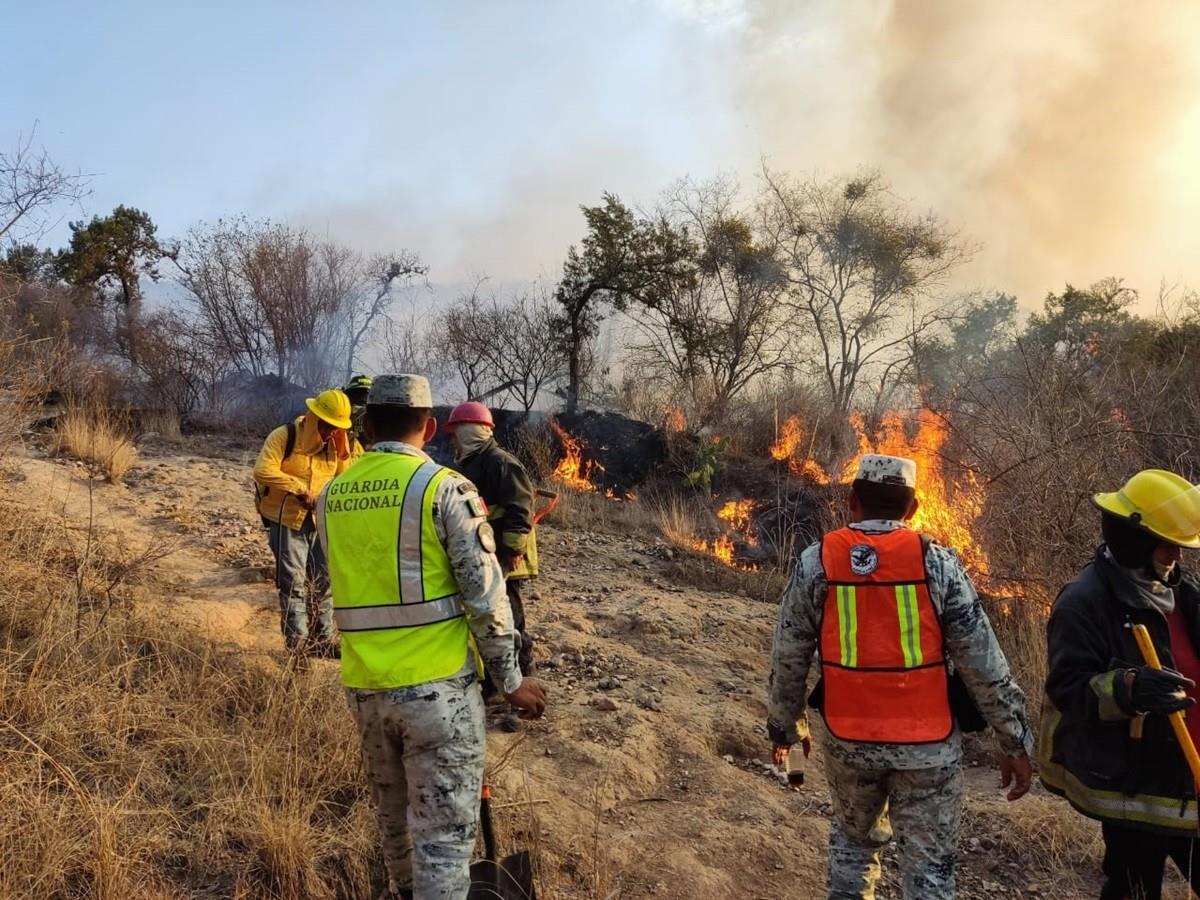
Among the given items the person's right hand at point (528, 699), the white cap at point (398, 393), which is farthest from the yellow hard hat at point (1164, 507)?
the white cap at point (398, 393)

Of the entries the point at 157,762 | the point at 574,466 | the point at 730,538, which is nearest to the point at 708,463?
the point at 730,538

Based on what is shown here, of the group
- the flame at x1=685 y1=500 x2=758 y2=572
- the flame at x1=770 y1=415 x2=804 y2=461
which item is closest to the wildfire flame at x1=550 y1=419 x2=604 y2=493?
the flame at x1=685 y1=500 x2=758 y2=572

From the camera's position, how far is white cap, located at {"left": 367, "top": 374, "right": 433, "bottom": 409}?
2408 mm

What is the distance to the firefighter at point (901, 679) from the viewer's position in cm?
228

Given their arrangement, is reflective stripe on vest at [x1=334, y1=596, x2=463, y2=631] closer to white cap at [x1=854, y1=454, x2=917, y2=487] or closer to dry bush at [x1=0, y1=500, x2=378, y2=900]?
dry bush at [x1=0, y1=500, x2=378, y2=900]

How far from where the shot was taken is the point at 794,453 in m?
14.1

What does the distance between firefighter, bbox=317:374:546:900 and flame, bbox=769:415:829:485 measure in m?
11.1

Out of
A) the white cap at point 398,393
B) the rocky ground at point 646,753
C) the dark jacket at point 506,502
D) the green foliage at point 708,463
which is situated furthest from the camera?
the green foliage at point 708,463

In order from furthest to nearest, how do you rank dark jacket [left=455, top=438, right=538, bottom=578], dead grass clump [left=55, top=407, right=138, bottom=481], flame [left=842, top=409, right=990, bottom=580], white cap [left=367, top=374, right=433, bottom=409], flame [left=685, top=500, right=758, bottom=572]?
1. flame [left=685, top=500, right=758, bottom=572]
2. dead grass clump [left=55, top=407, right=138, bottom=481]
3. flame [left=842, top=409, right=990, bottom=580]
4. dark jacket [left=455, top=438, right=538, bottom=578]
5. white cap [left=367, top=374, right=433, bottom=409]

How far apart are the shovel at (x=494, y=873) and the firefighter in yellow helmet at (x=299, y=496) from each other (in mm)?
2337

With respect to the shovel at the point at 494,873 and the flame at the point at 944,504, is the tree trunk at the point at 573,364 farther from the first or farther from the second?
the shovel at the point at 494,873

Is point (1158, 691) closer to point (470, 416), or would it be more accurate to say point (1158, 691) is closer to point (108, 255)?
point (470, 416)

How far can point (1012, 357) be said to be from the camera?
845cm

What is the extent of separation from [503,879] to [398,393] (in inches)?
69.4
